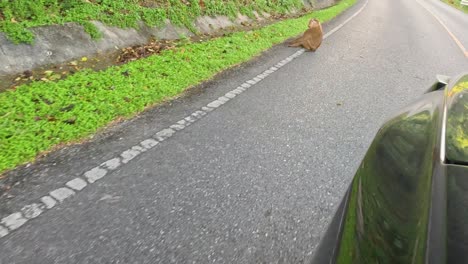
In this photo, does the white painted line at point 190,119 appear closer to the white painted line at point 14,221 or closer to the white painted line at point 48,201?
the white painted line at point 48,201

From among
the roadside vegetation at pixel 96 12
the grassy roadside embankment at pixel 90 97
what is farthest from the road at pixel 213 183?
the roadside vegetation at pixel 96 12

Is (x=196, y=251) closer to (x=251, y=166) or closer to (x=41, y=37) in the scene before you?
(x=251, y=166)

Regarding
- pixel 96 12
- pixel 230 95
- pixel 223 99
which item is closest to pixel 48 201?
pixel 223 99

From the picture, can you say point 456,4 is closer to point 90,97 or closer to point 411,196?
point 90,97

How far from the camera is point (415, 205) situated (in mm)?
1028

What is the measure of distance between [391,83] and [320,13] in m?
7.38

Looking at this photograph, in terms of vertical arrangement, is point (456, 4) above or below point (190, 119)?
below

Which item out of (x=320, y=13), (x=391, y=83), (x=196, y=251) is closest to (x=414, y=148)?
(x=196, y=251)

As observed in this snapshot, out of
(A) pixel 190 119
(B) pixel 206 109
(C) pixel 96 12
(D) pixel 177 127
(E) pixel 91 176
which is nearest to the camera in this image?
(E) pixel 91 176

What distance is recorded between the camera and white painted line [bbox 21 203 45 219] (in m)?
2.32

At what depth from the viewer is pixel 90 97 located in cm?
390

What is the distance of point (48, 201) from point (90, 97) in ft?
5.66

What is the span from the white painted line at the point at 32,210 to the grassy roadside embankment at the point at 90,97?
1.67 feet

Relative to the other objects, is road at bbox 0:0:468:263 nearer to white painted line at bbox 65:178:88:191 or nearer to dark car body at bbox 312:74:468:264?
white painted line at bbox 65:178:88:191
